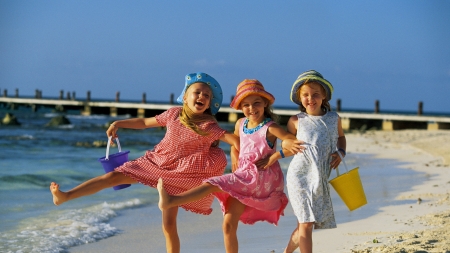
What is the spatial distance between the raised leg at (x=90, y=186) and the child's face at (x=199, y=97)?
0.64 metres

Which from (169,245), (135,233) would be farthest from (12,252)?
(169,245)

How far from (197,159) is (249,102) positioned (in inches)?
19.8

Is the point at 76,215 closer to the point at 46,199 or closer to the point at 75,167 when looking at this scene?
the point at 46,199

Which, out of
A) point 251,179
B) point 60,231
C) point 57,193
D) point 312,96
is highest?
point 312,96

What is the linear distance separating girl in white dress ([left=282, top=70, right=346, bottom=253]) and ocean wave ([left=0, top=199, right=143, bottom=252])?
80.9 inches

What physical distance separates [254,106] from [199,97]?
0.37 metres

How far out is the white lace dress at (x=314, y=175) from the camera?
4.00 metres

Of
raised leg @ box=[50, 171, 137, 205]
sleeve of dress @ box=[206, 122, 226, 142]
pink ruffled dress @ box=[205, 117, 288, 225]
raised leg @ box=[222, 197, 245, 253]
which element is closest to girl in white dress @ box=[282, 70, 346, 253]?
pink ruffled dress @ box=[205, 117, 288, 225]

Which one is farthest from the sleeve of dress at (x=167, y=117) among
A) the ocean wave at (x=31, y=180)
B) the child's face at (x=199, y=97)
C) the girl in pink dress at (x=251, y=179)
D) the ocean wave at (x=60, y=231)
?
the ocean wave at (x=31, y=180)

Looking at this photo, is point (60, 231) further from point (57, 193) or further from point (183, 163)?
point (183, 163)

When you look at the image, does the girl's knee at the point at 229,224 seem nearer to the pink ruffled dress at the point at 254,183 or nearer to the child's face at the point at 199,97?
the pink ruffled dress at the point at 254,183

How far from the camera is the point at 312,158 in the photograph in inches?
159

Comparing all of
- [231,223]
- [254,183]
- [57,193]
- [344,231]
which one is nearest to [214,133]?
[254,183]

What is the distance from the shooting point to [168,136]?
4402mm
